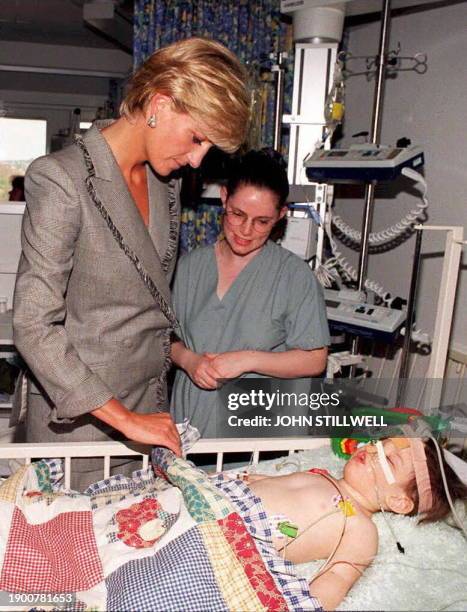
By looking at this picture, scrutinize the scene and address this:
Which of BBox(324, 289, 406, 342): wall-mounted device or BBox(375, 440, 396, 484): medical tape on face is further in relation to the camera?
BBox(324, 289, 406, 342): wall-mounted device

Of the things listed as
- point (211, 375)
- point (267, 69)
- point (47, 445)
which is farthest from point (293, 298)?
point (267, 69)

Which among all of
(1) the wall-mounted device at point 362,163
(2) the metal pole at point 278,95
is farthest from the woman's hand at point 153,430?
(2) the metal pole at point 278,95

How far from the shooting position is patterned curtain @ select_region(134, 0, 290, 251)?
2.86 metres

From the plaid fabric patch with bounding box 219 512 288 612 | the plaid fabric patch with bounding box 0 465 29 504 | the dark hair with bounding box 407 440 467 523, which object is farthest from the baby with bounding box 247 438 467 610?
the plaid fabric patch with bounding box 0 465 29 504

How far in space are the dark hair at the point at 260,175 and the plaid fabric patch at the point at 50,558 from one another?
91cm

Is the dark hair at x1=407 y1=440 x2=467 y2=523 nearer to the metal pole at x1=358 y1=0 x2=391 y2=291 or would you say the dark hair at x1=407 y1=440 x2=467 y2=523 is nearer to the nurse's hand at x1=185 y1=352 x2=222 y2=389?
the nurse's hand at x1=185 y1=352 x2=222 y2=389

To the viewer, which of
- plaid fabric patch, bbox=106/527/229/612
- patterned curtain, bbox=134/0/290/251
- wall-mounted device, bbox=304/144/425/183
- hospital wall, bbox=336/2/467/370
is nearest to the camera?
plaid fabric patch, bbox=106/527/229/612

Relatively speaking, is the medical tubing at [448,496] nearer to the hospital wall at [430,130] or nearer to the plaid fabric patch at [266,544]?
the plaid fabric patch at [266,544]

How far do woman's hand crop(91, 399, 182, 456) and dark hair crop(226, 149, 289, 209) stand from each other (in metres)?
0.66

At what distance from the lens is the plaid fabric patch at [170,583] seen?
1.07 meters

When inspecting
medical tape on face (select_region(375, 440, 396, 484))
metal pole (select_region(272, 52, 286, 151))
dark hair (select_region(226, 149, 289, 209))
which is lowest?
medical tape on face (select_region(375, 440, 396, 484))

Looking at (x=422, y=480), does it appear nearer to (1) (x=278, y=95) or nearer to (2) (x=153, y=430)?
(2) (x=153, y=430)

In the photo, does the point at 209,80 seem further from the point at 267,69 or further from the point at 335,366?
the point at 267,69

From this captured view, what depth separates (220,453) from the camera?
1.54 m
